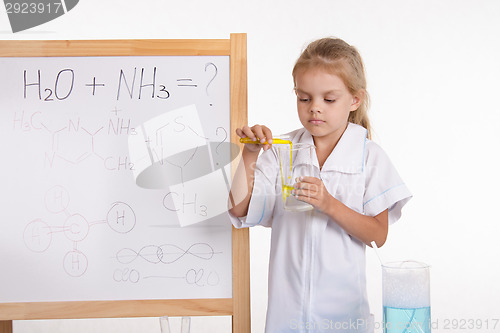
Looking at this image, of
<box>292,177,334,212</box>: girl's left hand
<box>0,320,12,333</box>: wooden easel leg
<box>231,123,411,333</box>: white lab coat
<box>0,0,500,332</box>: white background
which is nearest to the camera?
<box>292,177,334,212</box>: girl's left hand

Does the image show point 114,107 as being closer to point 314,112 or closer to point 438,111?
point 314,112

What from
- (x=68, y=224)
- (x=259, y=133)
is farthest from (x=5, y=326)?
(x=259, y=133)

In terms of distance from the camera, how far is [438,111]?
3.09m

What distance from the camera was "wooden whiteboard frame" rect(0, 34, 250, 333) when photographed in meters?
1.66

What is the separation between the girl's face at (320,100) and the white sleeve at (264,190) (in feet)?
0.43

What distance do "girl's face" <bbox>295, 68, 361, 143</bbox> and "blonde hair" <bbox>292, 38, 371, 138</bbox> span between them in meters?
0.01

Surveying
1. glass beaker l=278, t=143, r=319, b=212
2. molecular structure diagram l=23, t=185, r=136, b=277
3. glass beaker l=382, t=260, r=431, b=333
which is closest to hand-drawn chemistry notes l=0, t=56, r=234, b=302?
molecular structure diagram l=23, t=185, r=136, b=277

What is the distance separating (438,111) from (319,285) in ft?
5.87

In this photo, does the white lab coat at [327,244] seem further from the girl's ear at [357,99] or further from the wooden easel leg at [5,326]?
the wooden easel leg at [5,326]

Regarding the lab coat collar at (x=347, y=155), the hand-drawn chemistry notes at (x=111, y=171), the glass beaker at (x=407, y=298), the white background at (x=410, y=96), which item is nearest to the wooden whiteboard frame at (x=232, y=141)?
the hand-drawn chemistry notes at (x=111, y=171)

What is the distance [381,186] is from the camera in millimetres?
1568

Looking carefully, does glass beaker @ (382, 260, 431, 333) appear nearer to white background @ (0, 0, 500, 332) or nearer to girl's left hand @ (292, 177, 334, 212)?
girl's left hand @ (292, 177, 334, 212)

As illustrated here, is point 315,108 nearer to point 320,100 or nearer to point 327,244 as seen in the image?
point 320,100

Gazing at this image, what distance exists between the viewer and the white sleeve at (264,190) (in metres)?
1.59
